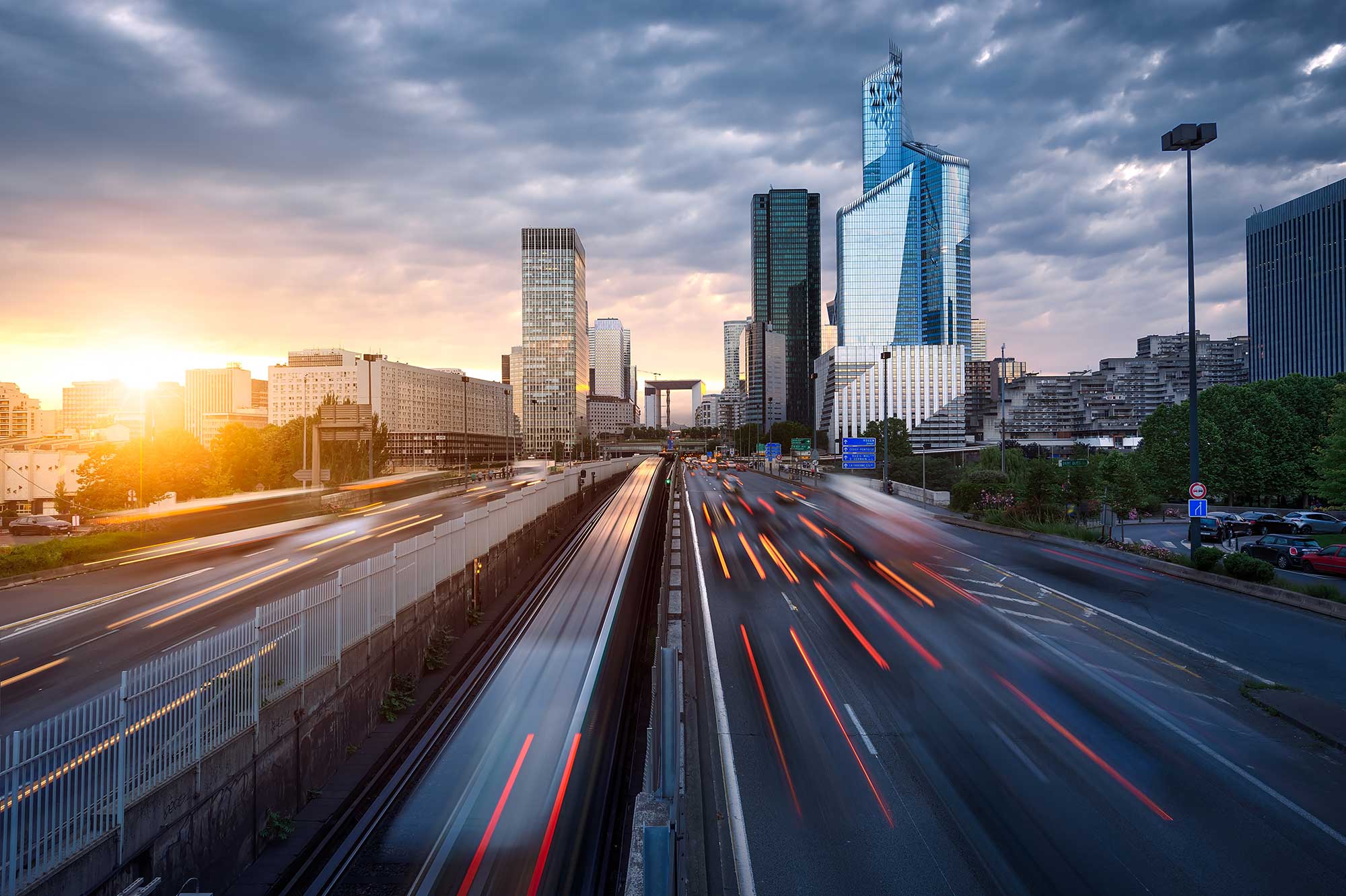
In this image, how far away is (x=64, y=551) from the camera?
2705cm

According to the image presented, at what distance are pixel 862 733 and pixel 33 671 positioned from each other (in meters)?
18.5

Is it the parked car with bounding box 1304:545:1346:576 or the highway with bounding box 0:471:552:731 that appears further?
the parked car with bounding box 1304:545:1346:576

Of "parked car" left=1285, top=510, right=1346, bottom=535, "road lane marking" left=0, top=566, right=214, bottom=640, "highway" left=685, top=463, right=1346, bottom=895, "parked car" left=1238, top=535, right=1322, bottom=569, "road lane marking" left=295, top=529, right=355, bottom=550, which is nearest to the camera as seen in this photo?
"highway" left=685, top=463, right=1346, bottom=895

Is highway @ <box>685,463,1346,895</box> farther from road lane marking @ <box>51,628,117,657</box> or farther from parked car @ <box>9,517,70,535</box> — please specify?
parked car @ <box>9,517,70,535</box>

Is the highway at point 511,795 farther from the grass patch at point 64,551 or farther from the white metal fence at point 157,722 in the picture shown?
the grass patch at point 64,551

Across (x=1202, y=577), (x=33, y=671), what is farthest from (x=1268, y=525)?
(x=33, y=671)

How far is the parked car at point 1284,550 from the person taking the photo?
29.3 metres

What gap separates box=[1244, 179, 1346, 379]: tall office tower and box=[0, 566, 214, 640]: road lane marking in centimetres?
20685

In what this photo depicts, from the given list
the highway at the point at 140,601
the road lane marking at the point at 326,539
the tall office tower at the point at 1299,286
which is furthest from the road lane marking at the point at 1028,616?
the tall office tower at the point at 1299,286

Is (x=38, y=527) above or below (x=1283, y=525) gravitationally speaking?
below

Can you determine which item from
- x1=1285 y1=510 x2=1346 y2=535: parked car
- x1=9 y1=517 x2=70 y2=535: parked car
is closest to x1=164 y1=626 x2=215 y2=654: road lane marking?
x1=9 y1=517 x2=70 y2=535: parked car

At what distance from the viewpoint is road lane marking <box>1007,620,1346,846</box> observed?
994cm

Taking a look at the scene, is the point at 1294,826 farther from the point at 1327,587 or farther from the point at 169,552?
the point at 169,552

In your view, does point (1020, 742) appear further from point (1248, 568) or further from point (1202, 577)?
point (1202, 577)
